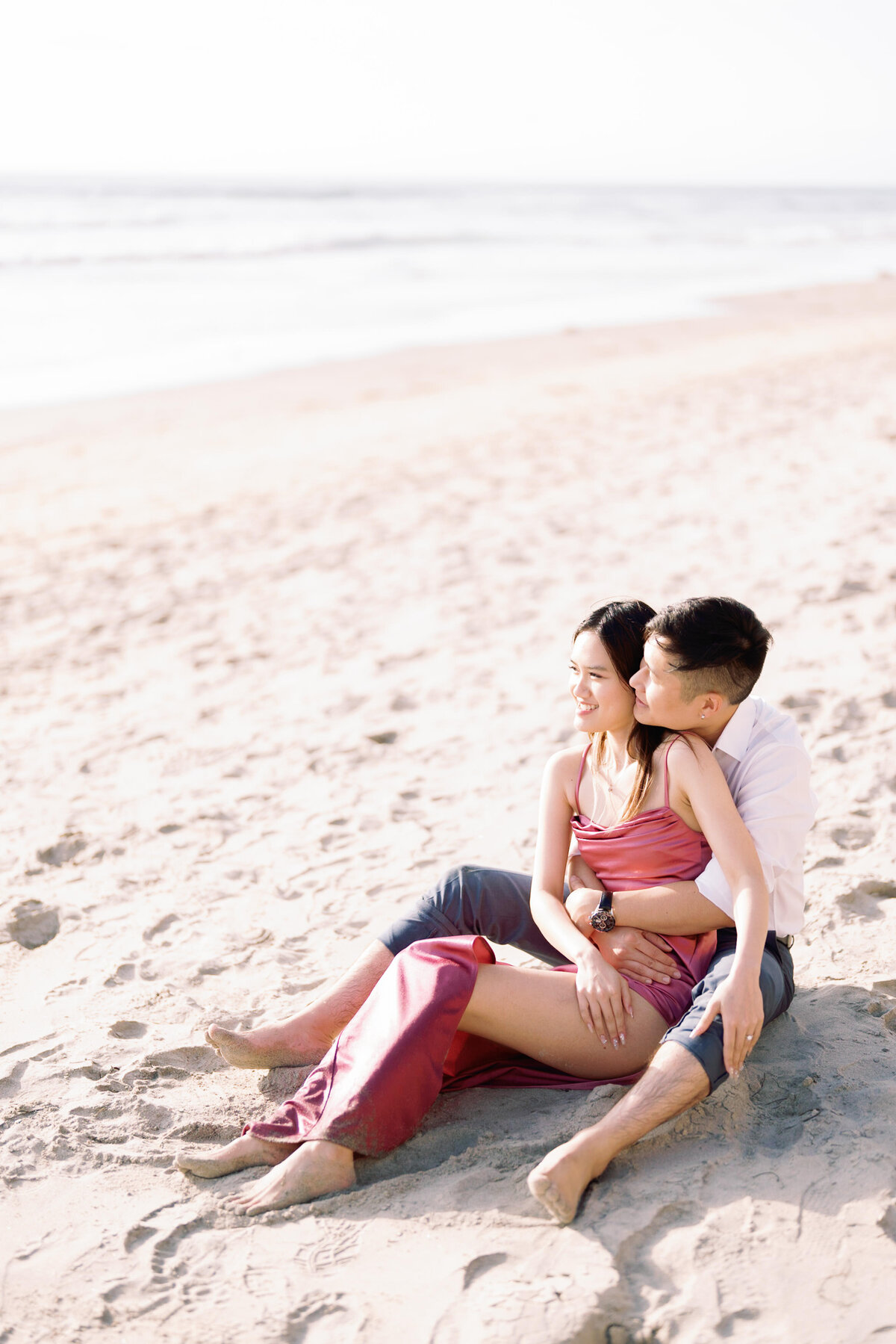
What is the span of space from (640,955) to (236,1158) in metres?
0.97

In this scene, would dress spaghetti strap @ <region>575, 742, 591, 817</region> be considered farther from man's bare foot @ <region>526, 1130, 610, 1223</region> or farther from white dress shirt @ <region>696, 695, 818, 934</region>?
man's bare foot @ <region>526, 1130, 610, 1223</region>

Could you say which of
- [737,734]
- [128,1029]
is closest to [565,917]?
[737,734]

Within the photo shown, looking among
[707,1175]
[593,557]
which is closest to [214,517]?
[593,557]

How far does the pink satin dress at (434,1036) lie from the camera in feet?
7.67

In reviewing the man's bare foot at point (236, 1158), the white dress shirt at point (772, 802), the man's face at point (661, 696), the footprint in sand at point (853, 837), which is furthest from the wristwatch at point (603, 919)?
the footprint in sand at point (853, 837)

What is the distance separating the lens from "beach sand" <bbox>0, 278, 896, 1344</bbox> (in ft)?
6.70

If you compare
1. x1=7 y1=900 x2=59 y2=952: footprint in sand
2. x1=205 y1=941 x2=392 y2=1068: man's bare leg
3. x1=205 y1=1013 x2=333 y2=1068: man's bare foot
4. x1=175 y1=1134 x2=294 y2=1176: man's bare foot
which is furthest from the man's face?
x1=7 y1=900 x2=59 y2=952: footprint in sand

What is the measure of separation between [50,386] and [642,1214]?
1235 cm

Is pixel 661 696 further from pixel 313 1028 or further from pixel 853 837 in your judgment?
pixel 853 837

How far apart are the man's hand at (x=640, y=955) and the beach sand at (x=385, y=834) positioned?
0.86 feet

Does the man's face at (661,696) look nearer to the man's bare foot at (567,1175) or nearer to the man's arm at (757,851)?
the man's arm at (757,851)

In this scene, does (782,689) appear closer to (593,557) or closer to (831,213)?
(593,557)

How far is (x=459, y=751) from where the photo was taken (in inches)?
173

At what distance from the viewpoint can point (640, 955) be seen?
2514 mm
